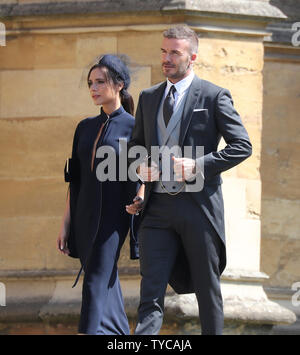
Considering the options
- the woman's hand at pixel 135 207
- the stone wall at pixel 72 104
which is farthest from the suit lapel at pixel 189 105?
the stone wall at pixel 72 104

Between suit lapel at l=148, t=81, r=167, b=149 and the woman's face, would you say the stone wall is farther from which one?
suit lapel at l=148, t=81, r=167, b=149

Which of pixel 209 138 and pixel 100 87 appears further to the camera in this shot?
pixel 100 87

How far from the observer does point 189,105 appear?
6.68m

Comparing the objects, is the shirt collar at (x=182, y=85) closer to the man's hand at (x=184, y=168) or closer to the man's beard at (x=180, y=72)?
the man's beard at (x=180, y=72)

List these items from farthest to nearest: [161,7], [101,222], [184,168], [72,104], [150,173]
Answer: [72,104] < [161,7] < [101,222] < [150,173] < [184,168]

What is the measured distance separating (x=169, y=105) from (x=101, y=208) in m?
0.85

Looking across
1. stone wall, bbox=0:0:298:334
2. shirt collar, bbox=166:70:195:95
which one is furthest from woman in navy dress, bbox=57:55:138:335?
stone wall, bbox=0:0:298:334

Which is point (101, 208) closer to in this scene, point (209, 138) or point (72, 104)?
point (209, 138)

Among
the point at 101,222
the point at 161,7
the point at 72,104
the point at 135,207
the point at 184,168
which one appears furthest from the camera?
the point at 72,104

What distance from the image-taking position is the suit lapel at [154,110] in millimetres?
6695

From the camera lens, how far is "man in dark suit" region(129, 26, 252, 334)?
652cm

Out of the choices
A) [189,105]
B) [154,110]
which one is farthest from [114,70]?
[189,105]

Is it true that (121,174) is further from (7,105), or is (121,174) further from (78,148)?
(7,105)
